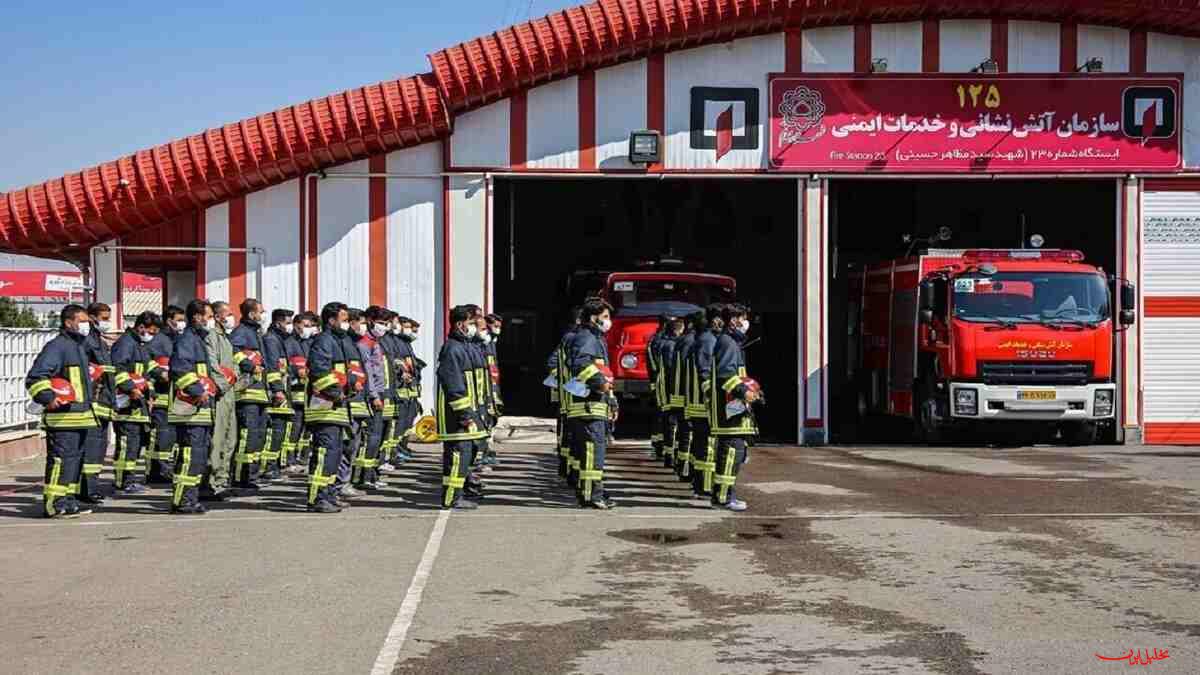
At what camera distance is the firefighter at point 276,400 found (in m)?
16.0

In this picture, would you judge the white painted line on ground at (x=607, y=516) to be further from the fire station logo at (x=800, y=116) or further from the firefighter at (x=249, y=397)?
the fire station logo at (x=800, y=116)

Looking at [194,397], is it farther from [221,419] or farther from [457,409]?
[457,409]

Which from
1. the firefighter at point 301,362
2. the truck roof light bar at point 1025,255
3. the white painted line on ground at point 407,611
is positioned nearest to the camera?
the white painted line on ground at point 407,611

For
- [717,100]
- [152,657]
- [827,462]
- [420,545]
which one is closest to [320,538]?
[420,545]

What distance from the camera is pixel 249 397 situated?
15.5m

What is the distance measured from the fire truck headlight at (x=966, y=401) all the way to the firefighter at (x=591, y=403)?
802 centimetres

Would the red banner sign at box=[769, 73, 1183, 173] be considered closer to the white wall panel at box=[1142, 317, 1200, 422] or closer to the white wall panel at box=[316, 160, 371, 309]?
the white wall panel at box=[1142, 317, 1200, 422]

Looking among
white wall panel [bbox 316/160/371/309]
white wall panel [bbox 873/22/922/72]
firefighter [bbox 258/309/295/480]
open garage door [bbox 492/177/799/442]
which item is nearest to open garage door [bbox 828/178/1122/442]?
open garage door [bbox 492/177/799/442]

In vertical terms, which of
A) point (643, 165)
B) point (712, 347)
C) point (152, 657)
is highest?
point (643, 165)

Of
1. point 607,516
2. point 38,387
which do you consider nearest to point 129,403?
point 38,387

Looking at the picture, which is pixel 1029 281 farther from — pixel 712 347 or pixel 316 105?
pixel 316 105

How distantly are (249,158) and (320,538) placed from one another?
11099mm

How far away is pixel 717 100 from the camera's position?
2212 centimetres

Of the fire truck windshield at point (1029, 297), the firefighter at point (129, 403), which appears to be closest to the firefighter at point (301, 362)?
the firefighter at point (129, 403)
